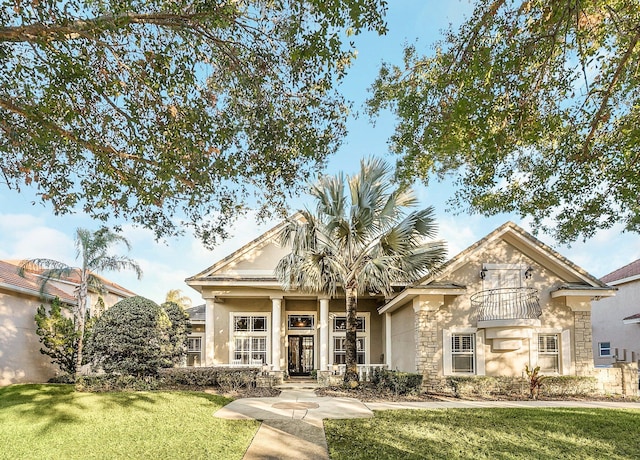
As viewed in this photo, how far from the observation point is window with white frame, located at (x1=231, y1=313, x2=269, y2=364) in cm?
1892

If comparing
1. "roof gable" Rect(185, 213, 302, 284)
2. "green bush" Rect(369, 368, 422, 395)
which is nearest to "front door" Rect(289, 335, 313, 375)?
"roof gable" Rect(185, 213, 302, 284)

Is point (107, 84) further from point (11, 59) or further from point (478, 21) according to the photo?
point (478, 21)

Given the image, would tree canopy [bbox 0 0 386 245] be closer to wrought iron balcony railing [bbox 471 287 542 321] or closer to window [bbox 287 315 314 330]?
wrought iron balcony railing [bbox 471 287 542 321]

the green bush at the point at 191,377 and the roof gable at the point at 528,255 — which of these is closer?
the green bush at the point at 191,377

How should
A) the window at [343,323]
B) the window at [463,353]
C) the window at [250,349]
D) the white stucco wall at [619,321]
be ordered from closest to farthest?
the window at [463,353] < the window at [250,349] < the window at [343,323] < the white stucco wall at [619,321]

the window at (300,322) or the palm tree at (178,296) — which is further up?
the palm tree at (178,296)

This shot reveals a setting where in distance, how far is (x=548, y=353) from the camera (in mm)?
15164

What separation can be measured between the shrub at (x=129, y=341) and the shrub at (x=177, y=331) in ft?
2.09

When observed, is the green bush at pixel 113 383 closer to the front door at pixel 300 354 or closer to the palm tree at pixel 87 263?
the palm tree at pixel 87 263

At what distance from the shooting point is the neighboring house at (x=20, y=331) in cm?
1692

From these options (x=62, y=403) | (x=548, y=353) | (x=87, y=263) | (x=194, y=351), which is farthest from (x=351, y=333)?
(x=87, y=263)

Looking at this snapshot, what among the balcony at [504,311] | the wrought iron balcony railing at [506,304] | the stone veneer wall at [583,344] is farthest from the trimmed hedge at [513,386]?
the wrought iron balcony railing at [506,304]

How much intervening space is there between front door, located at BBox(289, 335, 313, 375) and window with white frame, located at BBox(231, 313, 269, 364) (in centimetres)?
169

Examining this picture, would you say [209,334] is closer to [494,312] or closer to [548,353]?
[494,312]
